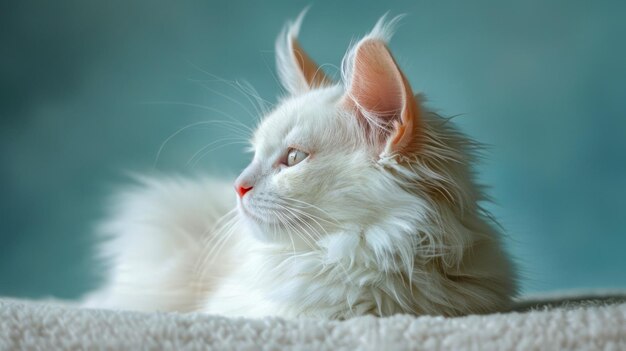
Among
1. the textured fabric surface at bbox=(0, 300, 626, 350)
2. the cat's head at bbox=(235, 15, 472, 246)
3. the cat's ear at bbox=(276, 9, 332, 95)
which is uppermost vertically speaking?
the cat's ear at bbox=(276, 9, 332, 95)

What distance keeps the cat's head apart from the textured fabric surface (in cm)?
24

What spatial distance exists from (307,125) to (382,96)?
0.13 metres

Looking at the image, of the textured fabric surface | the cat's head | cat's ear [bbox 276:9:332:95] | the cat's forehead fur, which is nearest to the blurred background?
cat's ear [bbox 276:9:332:95]

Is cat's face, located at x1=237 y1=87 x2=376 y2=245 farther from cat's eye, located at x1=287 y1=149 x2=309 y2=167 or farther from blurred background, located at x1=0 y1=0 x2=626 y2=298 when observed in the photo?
blurred background, located at x1=0 y1=0 x2=626 y2=298

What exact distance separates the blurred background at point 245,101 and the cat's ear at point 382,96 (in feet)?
3.75

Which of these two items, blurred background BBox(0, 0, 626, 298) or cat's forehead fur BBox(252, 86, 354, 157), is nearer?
cat's forehead fur BBox(252, 86, 354, 157)

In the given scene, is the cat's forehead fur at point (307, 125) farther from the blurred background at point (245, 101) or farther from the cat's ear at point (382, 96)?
the blurred background at point (245, 101)

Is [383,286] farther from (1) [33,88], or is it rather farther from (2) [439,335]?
(1) [33,88]

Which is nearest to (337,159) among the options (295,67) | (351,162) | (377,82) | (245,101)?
(351,162)

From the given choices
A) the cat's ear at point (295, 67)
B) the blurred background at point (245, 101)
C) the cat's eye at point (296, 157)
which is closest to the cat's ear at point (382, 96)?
the cat's eye at point (296, 157)

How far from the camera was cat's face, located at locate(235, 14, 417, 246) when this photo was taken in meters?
0.96

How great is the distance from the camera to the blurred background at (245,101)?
2230 mm

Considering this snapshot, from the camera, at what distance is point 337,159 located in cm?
102

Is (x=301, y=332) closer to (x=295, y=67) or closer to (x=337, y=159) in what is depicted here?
(x=337, y=159)
